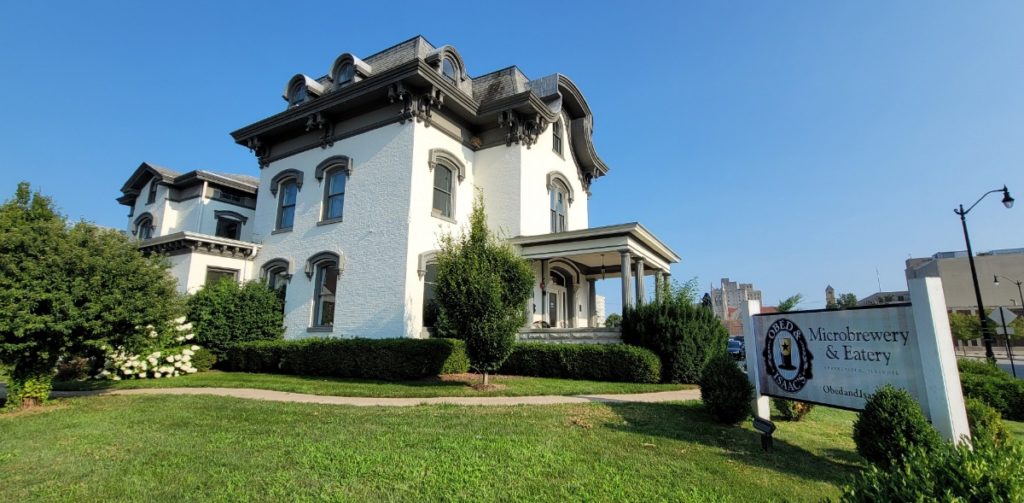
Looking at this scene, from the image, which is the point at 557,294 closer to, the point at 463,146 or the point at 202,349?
the point at 463,146

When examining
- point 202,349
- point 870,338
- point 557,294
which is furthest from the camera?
point 557,294

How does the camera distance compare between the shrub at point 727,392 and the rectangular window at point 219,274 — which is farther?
the rectangular window at point 219,274

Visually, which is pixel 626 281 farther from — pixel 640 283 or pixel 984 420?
pixel 984 420

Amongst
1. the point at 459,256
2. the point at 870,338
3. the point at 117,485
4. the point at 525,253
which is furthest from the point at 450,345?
the point at 870,338

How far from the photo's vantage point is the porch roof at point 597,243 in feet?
47.9

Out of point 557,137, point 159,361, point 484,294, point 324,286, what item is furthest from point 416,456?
point 557,137

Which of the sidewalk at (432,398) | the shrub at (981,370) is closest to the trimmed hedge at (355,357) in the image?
the sidewalk at (432,398)

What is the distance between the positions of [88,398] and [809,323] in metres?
13.5

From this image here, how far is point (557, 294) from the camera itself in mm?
19672

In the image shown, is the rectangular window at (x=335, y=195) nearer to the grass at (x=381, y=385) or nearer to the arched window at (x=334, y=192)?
the arched window at (x=334, y=192)

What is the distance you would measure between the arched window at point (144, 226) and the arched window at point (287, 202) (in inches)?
394

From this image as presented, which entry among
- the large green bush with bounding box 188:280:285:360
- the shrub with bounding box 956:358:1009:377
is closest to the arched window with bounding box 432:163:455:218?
the large green bush with bounding box 188:280:285:360

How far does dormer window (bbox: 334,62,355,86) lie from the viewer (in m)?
18.1

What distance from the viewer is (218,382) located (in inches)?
484
